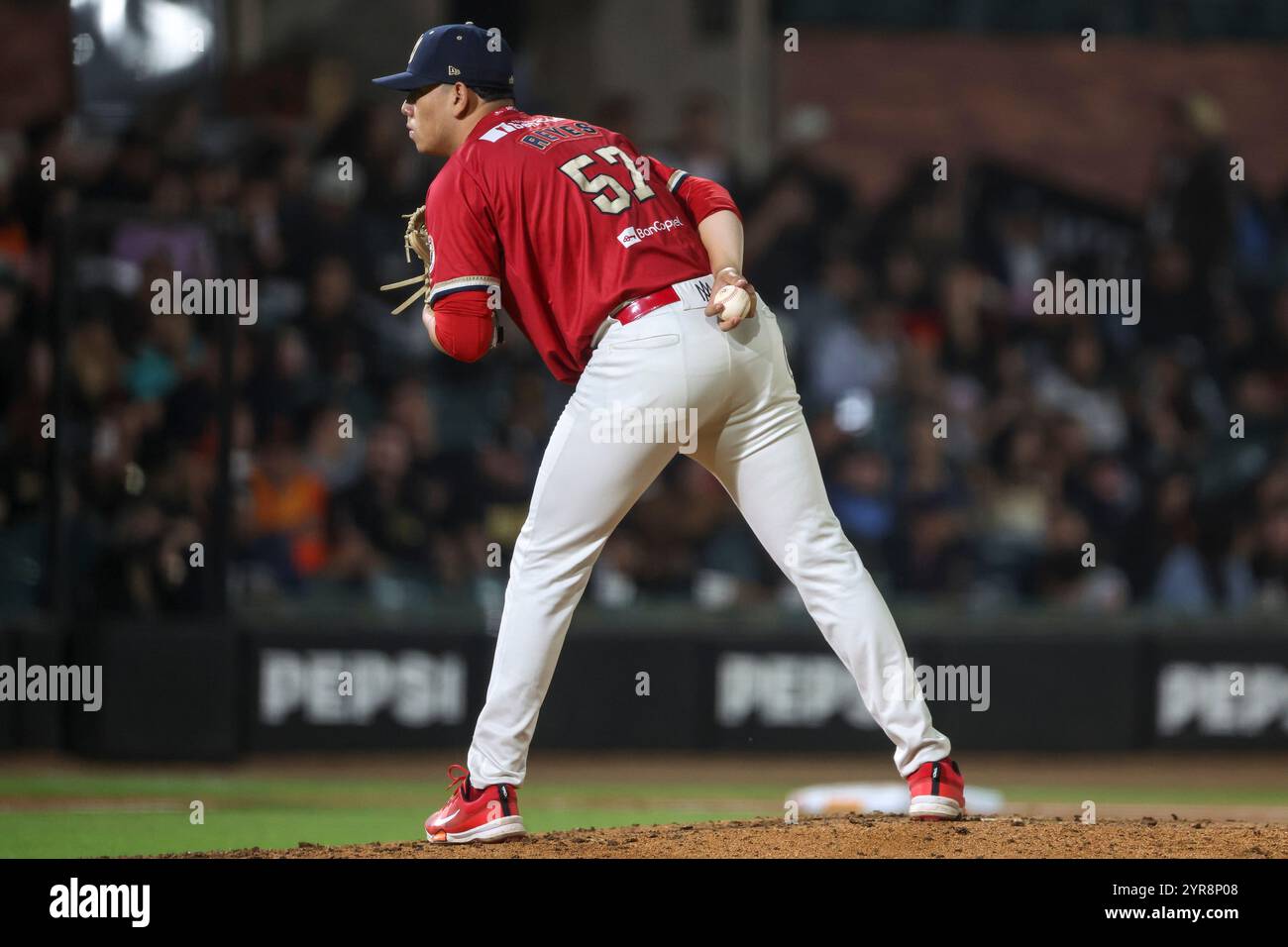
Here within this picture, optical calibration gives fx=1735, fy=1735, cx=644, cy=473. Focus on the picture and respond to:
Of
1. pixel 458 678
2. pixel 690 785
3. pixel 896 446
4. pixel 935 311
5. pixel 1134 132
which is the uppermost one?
pixel 1134 132

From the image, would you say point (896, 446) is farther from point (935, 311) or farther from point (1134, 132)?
point (1134, 132)

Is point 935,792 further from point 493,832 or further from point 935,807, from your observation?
point 493,832

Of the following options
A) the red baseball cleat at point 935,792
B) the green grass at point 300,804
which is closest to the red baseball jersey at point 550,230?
the red baseball cleat at point 935,792

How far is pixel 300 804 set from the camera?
730cm

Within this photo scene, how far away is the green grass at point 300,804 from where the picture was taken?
19.1 feet

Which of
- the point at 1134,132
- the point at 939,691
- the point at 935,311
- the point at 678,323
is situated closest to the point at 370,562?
the point at 939,691

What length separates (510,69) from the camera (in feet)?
14.2

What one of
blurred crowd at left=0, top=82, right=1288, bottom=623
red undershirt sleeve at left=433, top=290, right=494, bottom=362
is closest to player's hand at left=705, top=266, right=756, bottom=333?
red undershirt sleeve at left=433, top=290, right=494, bottom=362

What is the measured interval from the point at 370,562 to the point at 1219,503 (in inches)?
197

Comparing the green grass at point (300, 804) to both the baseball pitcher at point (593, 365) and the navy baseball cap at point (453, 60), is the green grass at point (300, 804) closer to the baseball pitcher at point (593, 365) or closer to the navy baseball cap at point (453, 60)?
the baseball pitcher at point (593, 365)

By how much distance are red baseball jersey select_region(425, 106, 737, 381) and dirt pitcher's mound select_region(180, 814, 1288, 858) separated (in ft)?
3.88
